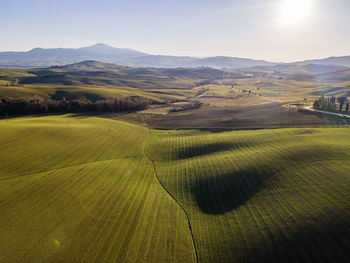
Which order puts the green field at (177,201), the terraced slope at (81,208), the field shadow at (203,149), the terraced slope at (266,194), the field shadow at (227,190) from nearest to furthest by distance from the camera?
the terraced slope at (81,208) → the green field at (177,201) → the terraced slope at (266,194) → the field shadow at (227,190) → the field shadow at (203,149)

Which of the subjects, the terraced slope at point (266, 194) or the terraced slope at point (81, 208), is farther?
the terraced slope at point (266, 194)

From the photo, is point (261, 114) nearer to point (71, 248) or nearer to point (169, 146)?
point (169, 146)

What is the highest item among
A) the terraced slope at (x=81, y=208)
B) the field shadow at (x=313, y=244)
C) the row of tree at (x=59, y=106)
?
the row of tree at (x=59, y=106)

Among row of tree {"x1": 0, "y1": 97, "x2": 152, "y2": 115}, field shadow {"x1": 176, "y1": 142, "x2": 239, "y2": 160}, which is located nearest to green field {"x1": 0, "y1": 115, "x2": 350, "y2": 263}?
field shadow {"x1": 176, "y1": 142, "x2": 239, "y2": 160}

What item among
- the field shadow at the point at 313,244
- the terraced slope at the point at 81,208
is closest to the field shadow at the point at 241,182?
the terraced slope at the point at 81,208

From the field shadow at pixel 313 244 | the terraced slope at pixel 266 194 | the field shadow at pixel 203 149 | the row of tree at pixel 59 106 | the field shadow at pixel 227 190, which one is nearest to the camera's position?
the field shadow at pixel 313 244

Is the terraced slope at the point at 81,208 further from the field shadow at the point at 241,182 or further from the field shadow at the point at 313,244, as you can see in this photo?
the field shadow at the point at 313,244

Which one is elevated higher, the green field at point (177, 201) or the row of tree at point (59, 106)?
the row of tree at point (59, 106)

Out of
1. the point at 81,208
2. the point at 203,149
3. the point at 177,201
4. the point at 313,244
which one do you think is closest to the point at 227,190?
the point at 177,201
